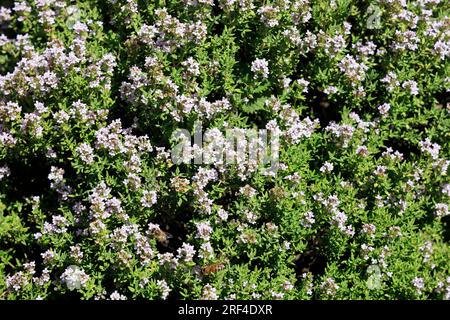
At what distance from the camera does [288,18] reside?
473 cm

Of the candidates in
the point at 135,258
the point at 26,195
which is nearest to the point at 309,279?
the point at 135,258

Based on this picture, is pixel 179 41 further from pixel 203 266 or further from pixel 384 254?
pixel 384 254

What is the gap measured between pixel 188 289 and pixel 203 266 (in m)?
0.22

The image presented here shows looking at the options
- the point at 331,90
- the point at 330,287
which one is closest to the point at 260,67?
the point at 331,90

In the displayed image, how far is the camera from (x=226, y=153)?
14.2 feet

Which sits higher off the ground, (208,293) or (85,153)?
(85,153)

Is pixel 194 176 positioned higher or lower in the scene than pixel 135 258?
higher

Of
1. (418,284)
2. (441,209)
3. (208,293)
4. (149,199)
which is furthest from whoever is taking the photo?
(441,209)

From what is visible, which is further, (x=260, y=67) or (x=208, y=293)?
(x=260, y=67)

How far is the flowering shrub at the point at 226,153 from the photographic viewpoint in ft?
14.1

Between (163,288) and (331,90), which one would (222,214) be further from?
(331,90)

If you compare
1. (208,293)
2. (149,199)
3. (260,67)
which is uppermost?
(260,67)
